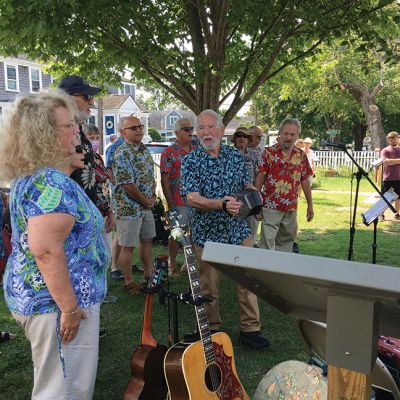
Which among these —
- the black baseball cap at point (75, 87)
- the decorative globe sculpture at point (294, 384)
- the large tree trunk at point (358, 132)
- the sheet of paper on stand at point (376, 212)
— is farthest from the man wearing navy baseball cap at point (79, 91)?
the large tree trunk at point (358, 132)

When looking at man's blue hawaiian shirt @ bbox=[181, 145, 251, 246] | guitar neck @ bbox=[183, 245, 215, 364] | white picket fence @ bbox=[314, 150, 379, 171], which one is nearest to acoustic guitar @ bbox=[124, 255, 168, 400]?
guitar neck @ bbox=[183, 245, 215, 364]

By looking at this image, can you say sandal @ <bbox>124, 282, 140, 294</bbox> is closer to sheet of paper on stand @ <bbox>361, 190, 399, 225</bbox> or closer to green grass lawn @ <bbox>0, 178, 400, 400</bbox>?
green grass lawn @ <bbox>0, 178, 400, 400</bbox>

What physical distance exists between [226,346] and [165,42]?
400cm

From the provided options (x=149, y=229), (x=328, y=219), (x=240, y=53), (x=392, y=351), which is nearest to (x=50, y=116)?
(x=392, y=351)

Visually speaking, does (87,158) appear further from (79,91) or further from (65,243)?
(65,243)

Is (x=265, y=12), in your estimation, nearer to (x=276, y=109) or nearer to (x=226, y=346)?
(x=226, y=346)

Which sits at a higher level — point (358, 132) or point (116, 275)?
point (358, 132)

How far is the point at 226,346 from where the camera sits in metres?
2.84

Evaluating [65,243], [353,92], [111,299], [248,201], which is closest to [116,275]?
[111,299]

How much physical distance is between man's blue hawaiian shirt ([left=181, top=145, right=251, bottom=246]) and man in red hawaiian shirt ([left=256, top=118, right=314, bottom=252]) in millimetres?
1424

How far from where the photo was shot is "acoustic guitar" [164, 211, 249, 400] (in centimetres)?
250

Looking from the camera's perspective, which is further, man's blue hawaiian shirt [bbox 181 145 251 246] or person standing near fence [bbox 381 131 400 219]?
person standing near fence [bbox 381 131 400 219]

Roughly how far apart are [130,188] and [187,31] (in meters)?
2.58

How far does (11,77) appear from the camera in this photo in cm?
2427
